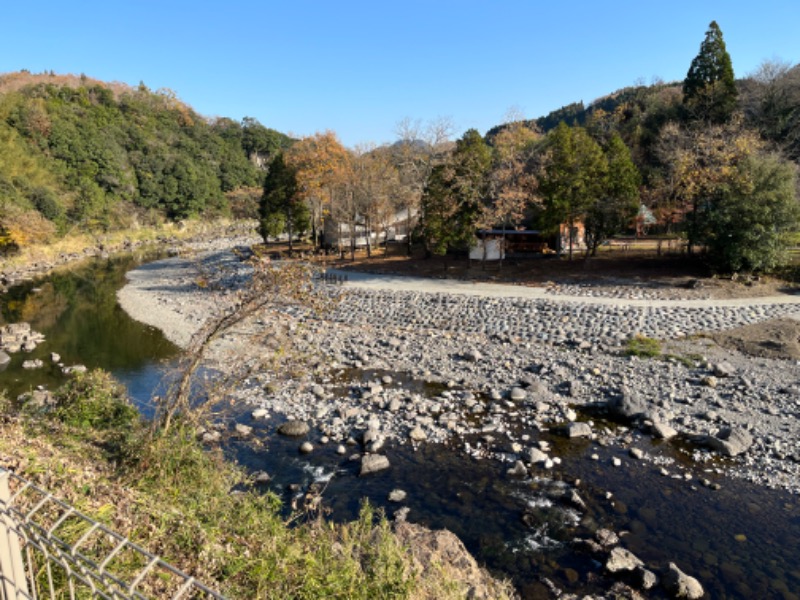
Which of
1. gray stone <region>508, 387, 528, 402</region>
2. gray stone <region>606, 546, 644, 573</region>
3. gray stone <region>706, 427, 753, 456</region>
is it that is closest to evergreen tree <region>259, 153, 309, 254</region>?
gray stone <region>508, 387, 528, 402</region>

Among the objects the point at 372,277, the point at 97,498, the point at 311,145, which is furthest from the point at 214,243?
the point at 97,498

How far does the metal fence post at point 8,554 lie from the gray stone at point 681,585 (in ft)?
26.1

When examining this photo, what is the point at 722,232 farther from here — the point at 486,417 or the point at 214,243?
the point at 214,243

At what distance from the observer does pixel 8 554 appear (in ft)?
9.80

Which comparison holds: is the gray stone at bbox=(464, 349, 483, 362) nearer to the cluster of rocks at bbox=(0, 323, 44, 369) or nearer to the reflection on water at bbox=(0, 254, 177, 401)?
the reflection on water at bbox=(0, 254, 177, 401)

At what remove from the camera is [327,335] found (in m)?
19.7

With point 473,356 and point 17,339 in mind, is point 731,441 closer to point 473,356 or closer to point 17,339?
point 473,356

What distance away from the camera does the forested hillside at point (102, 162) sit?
41.7m

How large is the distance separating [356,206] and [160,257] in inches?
871

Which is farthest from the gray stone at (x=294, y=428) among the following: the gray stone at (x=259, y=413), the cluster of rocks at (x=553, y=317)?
the cluster of rocks at (x=553, y=317)

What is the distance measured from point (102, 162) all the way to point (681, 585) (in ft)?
205

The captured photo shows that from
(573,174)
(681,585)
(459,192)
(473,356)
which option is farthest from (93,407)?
(573,174)

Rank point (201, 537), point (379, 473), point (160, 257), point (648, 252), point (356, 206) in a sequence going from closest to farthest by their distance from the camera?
1. point (201, 537)
2. point (379, 473)
3. point (648, 252)
4. point (356, 206)
5. point (160, 257)

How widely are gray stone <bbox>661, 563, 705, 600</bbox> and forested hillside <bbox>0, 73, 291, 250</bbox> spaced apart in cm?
4240
